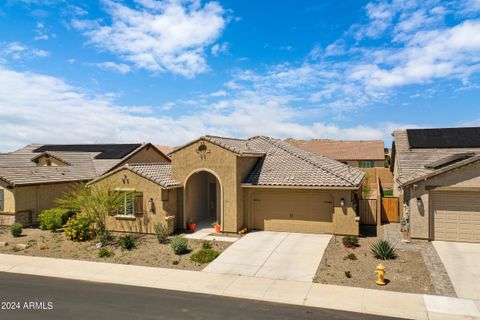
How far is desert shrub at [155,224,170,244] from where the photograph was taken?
1826 centimetres

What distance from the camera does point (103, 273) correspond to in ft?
46.5

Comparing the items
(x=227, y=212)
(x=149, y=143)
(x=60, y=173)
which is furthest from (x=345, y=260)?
(x=149, y=143)

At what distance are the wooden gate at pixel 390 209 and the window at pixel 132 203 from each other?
1487 centimetres

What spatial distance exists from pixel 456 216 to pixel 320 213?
6431 millimetres

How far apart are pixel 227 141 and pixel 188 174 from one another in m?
3.41

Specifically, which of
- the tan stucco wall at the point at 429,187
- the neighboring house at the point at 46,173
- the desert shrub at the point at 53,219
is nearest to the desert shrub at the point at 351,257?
the tan stucco wall at the point at 429,187

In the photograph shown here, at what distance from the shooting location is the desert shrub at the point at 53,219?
71.1 ft

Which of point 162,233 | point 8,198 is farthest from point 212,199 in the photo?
point 8,198

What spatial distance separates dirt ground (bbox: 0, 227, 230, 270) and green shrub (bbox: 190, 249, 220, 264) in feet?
0.81

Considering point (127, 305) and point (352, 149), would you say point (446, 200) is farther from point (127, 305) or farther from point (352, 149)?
point (352, 149)

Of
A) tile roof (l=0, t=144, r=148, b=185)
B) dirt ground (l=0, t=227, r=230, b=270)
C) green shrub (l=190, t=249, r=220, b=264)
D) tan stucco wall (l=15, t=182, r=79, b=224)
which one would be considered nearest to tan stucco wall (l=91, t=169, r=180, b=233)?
dirt ground (l=0, t=227, r=230, b=270)

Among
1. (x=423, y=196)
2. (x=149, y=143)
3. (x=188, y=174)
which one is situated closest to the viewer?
(x=423, y=196)

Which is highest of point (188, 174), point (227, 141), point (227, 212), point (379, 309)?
point (227, 141)

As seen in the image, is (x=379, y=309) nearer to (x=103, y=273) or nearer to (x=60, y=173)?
(x=103, y=273)
